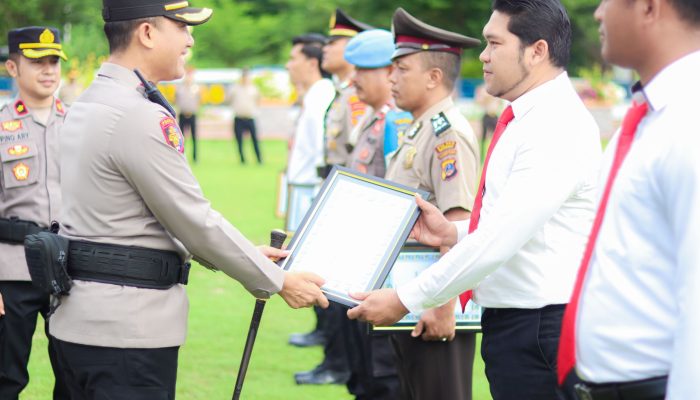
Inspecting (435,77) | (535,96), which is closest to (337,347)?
(435,77)

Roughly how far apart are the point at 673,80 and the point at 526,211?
3.16 ft

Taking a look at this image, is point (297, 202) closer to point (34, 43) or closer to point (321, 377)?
point (321, 377)

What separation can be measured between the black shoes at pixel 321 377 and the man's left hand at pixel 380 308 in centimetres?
271

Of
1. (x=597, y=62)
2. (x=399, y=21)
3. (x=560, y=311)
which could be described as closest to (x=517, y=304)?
(x=560, y=311)

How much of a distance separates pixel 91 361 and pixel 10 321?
1854 mm

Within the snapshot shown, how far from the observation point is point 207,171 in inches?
811

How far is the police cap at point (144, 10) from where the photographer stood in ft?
10.7

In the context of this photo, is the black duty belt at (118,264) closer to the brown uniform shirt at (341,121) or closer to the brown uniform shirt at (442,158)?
the brown uniform shirt at (442,158)

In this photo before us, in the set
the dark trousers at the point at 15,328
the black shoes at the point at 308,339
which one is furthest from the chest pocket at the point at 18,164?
the black shoes at the point at 308,339

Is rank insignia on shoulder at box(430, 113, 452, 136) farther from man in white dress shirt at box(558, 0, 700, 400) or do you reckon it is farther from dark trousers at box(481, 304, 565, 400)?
man in white dress shirt at box(558, 0, 700, 400)

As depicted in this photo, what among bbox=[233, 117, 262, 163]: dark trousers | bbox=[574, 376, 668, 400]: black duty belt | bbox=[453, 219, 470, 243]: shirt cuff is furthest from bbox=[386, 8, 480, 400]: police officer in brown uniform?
bbox=[233, 117, 262, 163]: dark trousers

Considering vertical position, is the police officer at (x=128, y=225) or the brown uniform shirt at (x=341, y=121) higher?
the police officer at (x=128, y=225)

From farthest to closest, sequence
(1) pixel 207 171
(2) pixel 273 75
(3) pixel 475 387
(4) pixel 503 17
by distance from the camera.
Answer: (2) pixel 273 75, (1) pixel 207 171, (3) pixel 475 387, (4) pixel 503 17

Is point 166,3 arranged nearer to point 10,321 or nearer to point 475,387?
point 10,321
